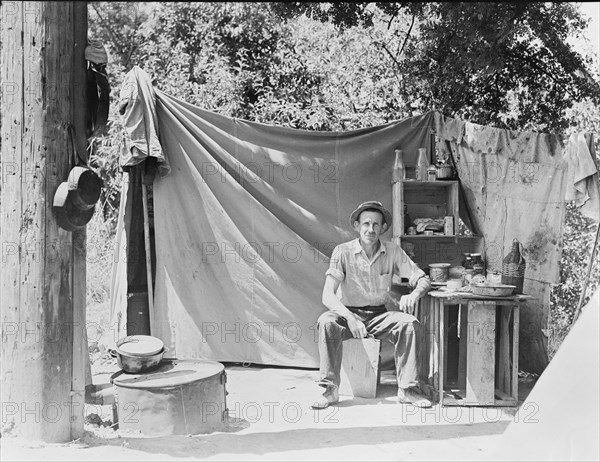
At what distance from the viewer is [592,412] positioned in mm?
3158

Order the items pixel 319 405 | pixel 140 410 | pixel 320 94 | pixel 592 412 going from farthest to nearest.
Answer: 1. pixel 320 94
2. pixel 319 405
3. pixel 140 410
4. pixel 592 412

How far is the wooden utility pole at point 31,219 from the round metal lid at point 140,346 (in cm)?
68

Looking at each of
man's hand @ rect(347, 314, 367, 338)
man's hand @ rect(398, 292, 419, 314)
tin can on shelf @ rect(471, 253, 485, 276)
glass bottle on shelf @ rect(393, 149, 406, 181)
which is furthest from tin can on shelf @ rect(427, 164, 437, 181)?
man's hand @ rect(347, 314, 367, 338)

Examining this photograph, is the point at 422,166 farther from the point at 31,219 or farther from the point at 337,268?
the point at 31,219

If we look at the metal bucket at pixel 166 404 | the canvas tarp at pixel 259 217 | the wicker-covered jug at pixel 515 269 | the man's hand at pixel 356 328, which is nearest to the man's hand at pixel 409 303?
the man's hand at pixel 356 328

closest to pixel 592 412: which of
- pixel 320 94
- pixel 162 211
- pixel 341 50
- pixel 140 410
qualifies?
pixel 140 410

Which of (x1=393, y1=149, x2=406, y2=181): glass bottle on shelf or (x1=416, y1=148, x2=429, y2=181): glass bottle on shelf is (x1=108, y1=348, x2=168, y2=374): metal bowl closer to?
(x1=393, y1=149, x2=406, y2=181): glass bottle on shelf

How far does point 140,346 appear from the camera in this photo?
4328mm

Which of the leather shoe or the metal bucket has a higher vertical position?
the metal bucket

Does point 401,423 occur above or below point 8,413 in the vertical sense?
below

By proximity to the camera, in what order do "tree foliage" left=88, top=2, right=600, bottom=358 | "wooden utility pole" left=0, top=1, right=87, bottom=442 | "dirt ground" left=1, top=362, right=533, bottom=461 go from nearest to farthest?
1. "wooden utility pole" left=0, top=1, right=87, bottom=442
2. "dirt ground" left=1, top=362, right=533, bottom=461
3. "tree foliage" left=88, top=2, right=600, bottom=358

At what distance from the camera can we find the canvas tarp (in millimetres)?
5711

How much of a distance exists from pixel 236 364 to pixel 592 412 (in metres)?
3.45

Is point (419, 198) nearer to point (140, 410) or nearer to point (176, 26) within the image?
point (140, 410)
